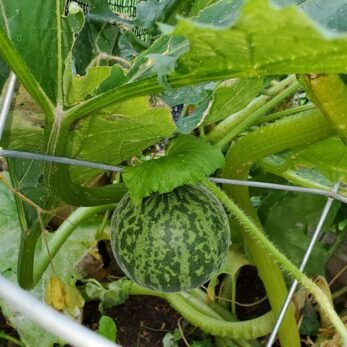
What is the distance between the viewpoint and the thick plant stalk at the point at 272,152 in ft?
2.62

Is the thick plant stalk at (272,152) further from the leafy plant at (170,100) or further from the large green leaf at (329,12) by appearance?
the large green leaf at (329,12)

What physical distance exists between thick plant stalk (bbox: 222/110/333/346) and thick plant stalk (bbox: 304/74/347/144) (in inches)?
4.7

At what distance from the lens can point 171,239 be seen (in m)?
0.80

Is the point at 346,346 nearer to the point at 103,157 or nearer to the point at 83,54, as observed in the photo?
the point at 103,157

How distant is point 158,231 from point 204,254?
0.23 feet

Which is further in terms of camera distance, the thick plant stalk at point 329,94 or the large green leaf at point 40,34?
the large green leaf at point 40,34

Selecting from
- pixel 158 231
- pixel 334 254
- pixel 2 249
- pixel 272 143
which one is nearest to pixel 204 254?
pixel 158 231

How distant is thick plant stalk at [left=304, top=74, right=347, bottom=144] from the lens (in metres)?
0.61

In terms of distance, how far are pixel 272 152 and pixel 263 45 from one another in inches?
17.6

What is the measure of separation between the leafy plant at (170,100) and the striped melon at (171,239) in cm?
5

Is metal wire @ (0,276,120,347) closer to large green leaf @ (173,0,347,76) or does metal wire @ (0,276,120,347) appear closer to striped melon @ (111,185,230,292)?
large green leaf @ (173,0,347,76)

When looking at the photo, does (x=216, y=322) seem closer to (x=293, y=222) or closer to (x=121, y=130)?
(x=293, y=222)

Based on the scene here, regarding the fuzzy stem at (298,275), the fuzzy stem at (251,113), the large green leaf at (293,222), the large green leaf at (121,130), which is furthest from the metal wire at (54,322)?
the large green leaf at (293,222)

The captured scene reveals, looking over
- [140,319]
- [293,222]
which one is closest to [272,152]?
[293,222]
